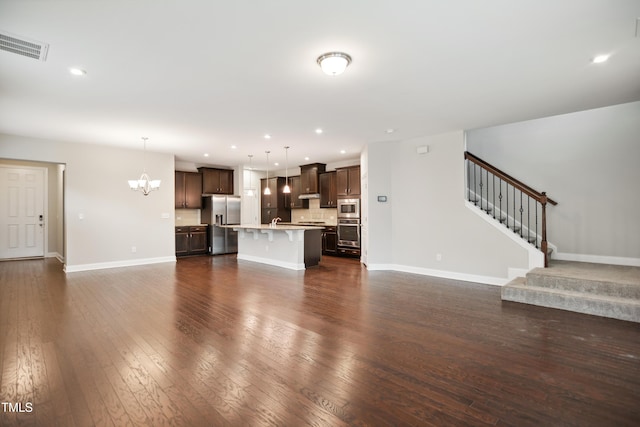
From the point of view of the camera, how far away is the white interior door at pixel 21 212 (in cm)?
805

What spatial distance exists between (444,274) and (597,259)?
2534 mm

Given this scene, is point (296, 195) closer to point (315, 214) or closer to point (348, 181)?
point (315, 214)

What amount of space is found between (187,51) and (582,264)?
6.48m

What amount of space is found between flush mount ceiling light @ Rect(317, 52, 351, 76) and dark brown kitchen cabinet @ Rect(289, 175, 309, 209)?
6864 mm

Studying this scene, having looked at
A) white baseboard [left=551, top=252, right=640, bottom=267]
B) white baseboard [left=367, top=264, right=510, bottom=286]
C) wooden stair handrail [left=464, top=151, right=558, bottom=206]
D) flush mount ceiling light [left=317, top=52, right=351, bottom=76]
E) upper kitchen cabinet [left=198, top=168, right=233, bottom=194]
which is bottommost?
white baseboard [left=367, top=264, right=510, bottom=286]

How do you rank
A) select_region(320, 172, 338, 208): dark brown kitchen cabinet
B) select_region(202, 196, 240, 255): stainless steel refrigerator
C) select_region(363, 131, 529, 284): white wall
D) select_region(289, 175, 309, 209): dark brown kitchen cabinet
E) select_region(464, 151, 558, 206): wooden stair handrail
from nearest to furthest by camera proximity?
select_region(464, 151, 558, 206): wooden stair handrail
select_region(363, 131, 529, 284): white wall
select_region(320, 172, 338, 208): dark brown kitchen cabinet
select_region(202, 196, 240, 255): stainless steel refrigerator
select_region(289, 175, 309, 209): dark brown kitchen cabinet

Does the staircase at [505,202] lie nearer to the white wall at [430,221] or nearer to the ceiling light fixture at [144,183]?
the white wall at [430,221]

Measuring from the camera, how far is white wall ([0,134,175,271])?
6430mm

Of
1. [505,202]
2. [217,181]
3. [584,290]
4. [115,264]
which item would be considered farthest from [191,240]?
[584,290]

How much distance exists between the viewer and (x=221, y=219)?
935 cm

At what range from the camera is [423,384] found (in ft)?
7.28

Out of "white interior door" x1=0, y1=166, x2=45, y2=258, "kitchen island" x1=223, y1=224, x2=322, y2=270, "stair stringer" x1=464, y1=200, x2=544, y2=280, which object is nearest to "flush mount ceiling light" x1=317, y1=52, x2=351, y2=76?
"stair stringer" x1=464, y1=200, x2=544, y2=280

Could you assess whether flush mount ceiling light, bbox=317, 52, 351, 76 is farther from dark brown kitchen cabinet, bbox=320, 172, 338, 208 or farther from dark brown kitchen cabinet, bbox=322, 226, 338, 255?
dark brown kitchen cabinet, bbox=322, 226, 338, 255

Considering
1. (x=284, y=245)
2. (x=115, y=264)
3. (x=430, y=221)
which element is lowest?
(x=115, y=264)
